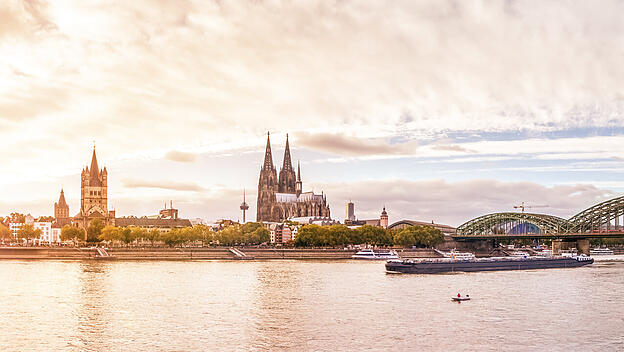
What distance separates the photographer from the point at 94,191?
170m

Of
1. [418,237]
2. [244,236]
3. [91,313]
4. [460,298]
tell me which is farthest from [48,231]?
[460,298]

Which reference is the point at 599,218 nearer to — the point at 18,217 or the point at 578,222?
the point at 578,222

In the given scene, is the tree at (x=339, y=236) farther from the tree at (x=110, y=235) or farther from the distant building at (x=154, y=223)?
the distant building at (x=154, y=223)

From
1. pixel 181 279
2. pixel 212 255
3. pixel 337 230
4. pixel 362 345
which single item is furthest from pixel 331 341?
pixel 337 230

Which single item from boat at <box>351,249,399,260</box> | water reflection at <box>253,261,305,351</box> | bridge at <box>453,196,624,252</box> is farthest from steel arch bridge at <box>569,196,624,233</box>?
water reflection at <box>253,261,305,351</box>

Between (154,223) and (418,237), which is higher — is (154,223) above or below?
above

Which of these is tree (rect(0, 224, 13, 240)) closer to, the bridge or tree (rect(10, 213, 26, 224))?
tree (rect(10, 213, 26, 224))

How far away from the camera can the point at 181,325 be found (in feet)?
119

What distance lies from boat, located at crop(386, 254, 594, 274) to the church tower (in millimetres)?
108103

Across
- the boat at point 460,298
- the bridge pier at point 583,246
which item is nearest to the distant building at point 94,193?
the bridge pier at point 583,246

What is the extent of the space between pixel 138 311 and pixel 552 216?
114m

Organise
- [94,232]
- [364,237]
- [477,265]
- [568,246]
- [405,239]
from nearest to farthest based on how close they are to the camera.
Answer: [477,265] → [94,232] → [364,237] → [405,239] → [568,246]

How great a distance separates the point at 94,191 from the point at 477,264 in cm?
11451

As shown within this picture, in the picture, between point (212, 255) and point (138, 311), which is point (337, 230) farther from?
point (138, 311)
